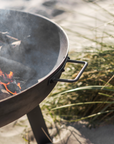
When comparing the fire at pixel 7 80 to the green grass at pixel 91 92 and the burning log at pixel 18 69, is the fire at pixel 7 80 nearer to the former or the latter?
the burning log at pixel 18 69

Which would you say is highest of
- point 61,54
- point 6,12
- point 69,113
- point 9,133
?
point 6,12

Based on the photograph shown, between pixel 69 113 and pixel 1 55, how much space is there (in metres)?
0.91

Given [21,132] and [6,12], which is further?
[21,132]

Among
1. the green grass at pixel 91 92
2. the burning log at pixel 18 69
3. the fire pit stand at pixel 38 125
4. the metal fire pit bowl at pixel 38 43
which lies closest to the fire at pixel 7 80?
the burning log at pixel 18 69

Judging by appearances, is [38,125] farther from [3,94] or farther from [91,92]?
[91,92]

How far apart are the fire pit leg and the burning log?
0.26 meters

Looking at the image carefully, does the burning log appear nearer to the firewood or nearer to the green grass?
the firewood

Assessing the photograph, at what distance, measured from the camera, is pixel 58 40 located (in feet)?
4.25

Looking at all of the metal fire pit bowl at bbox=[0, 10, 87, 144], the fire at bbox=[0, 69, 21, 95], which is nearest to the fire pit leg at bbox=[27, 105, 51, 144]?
the metal fire pit bowl at bbox=[0, 10, 87, 144]

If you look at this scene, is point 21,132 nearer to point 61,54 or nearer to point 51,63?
point 51,63

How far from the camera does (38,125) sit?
132 cm

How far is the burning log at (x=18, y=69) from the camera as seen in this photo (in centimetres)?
125

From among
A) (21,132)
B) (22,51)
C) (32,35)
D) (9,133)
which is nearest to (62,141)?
(21,132)

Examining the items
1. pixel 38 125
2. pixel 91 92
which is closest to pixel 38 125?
pixel 38 125
